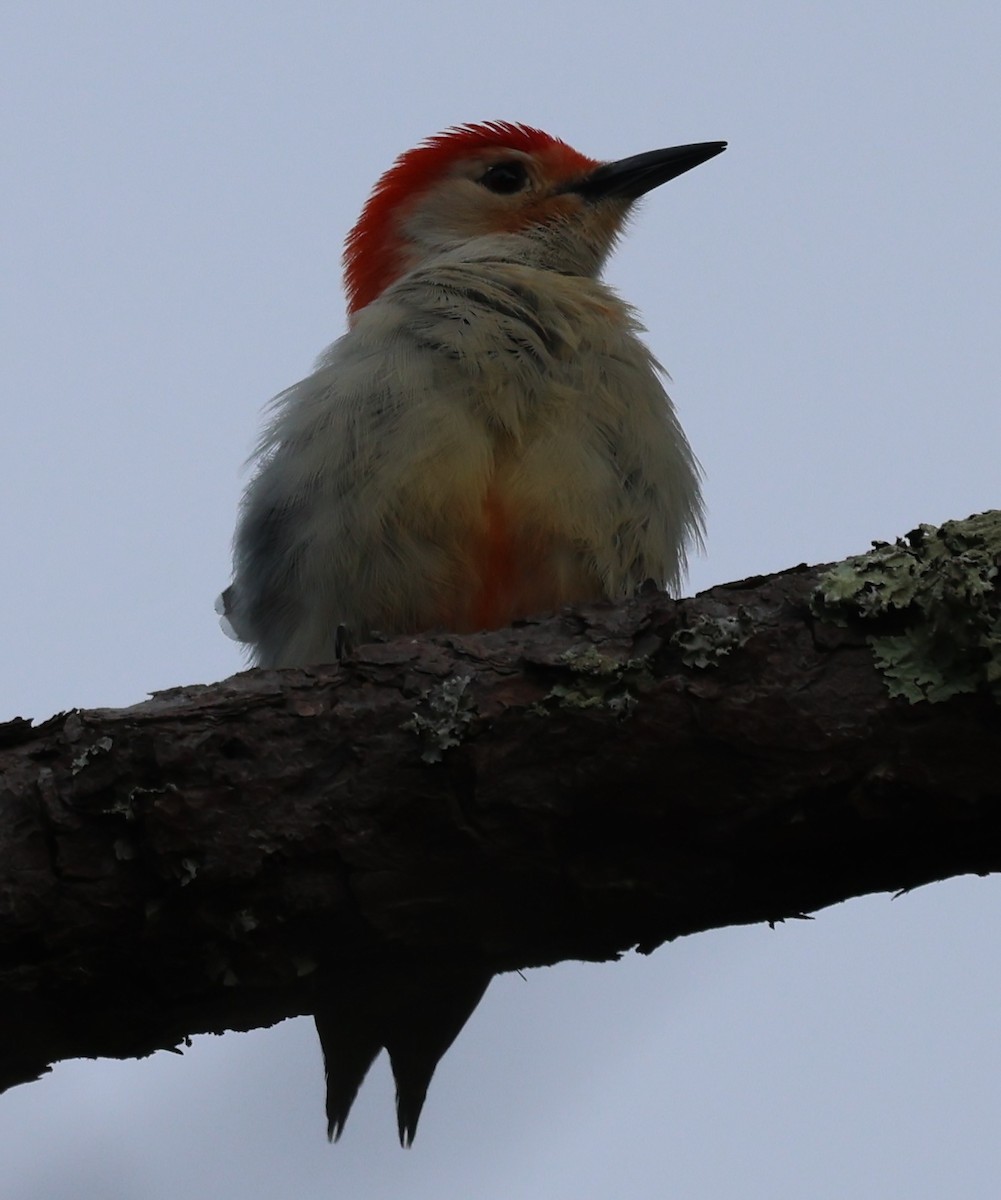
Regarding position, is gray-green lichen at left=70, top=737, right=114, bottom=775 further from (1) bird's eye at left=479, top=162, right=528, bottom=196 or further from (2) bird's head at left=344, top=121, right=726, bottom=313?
(1) bird's eye at left=479, top=162, right=528, bottom=196

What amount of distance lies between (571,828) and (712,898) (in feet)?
0.97

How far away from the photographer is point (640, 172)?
19.3 feet

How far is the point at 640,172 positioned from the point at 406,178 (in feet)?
3.02

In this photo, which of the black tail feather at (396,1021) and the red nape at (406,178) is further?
the red nape at (406,178)

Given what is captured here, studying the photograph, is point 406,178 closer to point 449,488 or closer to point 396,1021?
point 449,488

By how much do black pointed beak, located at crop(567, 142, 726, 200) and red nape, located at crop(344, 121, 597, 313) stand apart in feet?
0.30

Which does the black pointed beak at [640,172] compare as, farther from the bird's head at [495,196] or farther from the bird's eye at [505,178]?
the bird's eye at [505,178]

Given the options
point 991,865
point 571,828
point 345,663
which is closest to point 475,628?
point 345,663

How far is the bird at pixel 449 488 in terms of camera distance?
3979mm

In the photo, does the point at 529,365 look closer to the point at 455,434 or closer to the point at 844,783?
the point at 455,434

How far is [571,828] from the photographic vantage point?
2.99 m

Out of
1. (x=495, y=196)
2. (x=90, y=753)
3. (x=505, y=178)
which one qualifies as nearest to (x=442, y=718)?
(x=90, y=753)

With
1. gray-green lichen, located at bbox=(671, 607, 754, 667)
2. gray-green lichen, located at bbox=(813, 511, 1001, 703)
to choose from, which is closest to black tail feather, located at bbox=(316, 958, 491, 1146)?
gray-green lichen, located at bbox=(671, 607, 754, 667)

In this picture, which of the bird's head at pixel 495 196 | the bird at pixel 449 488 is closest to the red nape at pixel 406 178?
the bird's head at pixel 495 196
